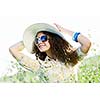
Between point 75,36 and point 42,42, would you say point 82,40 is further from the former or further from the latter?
point 42,42

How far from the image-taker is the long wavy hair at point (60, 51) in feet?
6.68

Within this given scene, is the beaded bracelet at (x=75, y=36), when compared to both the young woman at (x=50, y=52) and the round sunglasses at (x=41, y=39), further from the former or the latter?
the round sunglasses at (x=41, y=39)

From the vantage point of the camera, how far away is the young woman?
2.03m

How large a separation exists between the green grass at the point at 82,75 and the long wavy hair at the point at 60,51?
75mm

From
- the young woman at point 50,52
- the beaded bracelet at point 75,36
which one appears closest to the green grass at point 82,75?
the young woman at point 50,52

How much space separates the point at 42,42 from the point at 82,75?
0.32 m

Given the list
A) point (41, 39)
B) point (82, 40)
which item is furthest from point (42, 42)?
point (82, 40)

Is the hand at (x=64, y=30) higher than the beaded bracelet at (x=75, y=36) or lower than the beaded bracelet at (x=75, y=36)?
higher

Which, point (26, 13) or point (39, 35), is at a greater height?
point (26, 13)

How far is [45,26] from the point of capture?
79.7 inches
